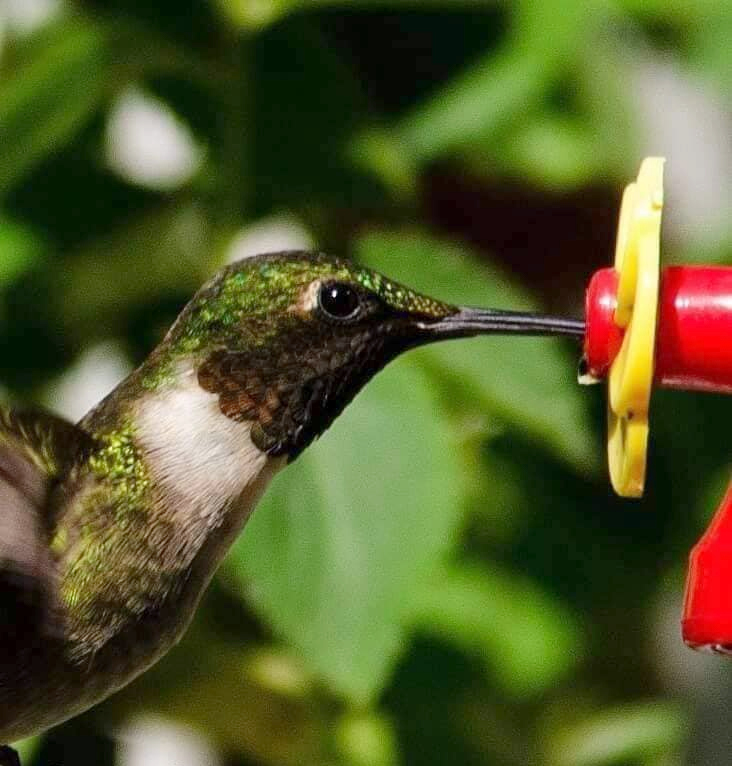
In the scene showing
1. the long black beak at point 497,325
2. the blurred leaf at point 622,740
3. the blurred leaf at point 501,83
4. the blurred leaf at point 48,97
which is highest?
the blurred leaf at point 48,97

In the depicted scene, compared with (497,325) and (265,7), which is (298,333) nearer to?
(497,325)

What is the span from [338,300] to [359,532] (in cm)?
29

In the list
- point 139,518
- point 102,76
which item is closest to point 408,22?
point 102,76

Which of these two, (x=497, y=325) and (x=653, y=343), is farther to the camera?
(x=497, y=325)

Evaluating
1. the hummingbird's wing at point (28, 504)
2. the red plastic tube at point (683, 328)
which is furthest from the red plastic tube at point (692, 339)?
the hummingbird's wing at point (28, 504)

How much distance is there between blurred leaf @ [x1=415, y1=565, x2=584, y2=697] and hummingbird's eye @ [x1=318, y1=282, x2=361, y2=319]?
546mm

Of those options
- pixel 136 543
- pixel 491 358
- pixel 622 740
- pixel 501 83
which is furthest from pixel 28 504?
pixel 622 740

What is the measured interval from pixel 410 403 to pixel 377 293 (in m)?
0.30

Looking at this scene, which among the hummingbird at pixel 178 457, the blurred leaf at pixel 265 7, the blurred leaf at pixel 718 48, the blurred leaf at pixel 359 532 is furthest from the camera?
the blurred leaf at pixel 718 48

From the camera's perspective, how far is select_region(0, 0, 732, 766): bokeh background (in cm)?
105

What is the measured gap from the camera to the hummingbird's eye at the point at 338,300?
0.78m

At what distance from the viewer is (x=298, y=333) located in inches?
31.2

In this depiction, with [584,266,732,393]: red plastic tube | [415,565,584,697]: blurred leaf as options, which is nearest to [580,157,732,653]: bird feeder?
[584,266,732,393]: red plastic tube

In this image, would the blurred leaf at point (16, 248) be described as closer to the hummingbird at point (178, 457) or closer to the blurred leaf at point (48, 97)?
the blurred leaf at point (48, 97)
